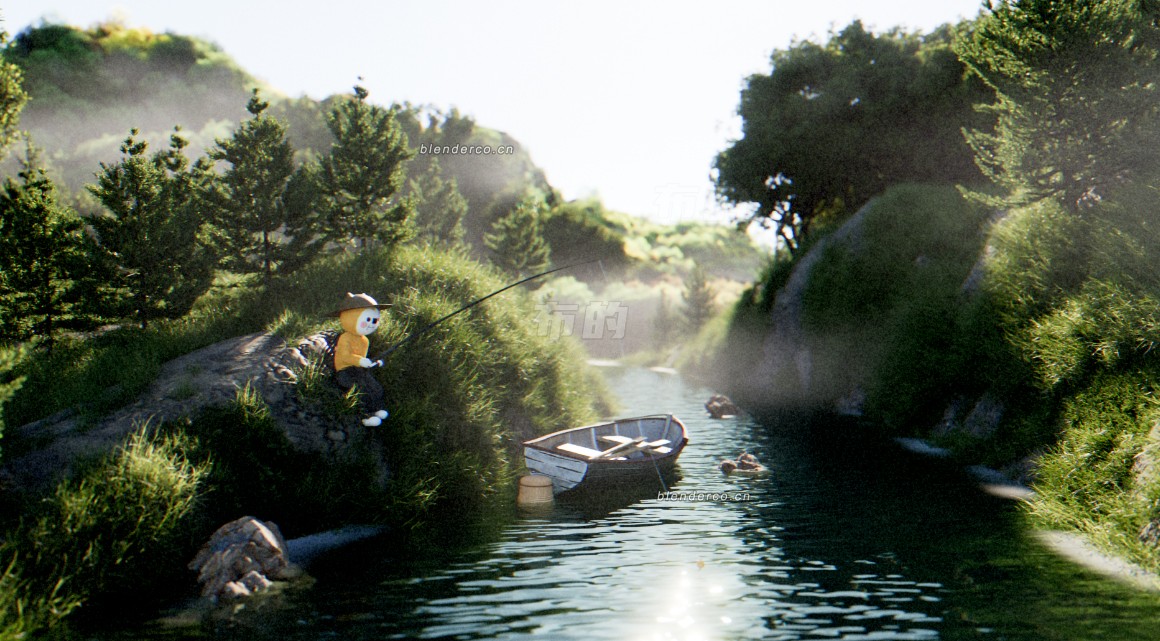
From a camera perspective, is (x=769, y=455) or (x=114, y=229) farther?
(x=769, y=455)

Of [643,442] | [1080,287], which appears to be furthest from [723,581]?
[1080,287]

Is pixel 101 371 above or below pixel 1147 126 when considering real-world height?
below

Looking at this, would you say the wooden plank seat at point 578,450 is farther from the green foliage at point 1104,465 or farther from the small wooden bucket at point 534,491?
the green foliage at point 1104,465

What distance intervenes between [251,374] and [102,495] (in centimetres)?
455

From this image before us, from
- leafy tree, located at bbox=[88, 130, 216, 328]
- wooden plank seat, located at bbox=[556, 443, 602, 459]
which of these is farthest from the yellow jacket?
leafy tree, located at bbox=[88, 130, 216, 328]

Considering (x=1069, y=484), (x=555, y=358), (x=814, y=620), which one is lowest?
(x=814, y=620)

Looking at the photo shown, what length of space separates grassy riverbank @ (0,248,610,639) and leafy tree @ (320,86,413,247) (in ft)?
8.84

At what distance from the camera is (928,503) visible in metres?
17.7

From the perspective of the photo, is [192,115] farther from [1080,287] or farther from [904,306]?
[1080,287]

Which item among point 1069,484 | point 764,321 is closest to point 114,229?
point 1069,484

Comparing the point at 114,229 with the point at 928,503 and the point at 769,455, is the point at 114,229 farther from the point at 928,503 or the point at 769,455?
the point at 928,503

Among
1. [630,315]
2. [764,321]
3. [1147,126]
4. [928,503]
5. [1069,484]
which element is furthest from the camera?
[630,315]

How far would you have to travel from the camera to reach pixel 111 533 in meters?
12.3

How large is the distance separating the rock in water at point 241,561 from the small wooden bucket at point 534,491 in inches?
231
